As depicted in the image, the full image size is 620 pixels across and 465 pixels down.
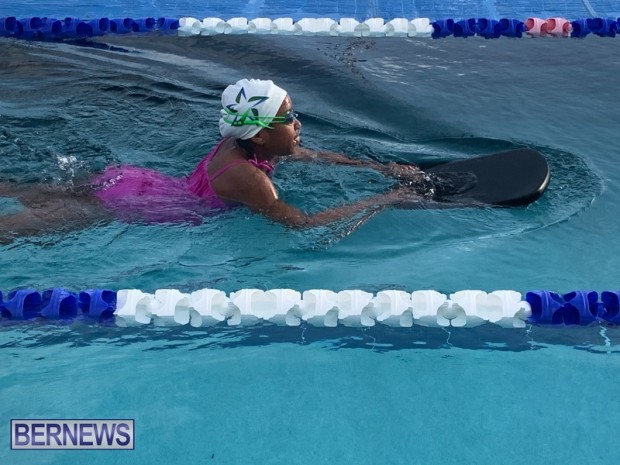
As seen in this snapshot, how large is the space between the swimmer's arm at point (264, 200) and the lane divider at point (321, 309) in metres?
0.65

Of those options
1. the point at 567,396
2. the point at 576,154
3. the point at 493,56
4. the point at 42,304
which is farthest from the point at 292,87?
the point at 567,396

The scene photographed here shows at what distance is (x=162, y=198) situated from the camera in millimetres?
4352

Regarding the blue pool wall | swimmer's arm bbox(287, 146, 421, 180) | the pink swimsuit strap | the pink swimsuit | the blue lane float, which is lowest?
the pink swimsuit

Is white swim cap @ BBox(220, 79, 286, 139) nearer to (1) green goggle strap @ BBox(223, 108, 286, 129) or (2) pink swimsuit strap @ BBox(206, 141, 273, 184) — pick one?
(1) green goggle strap @ BBox(223, 108, 286, 129)

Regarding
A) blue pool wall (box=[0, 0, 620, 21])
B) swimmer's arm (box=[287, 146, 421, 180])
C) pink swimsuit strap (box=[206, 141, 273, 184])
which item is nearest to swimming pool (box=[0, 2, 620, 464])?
swimmer's arm (box=[287, 146, 421, 180])

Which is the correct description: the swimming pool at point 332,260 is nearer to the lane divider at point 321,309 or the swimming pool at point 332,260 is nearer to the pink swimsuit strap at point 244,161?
the lane divider at point 321,309

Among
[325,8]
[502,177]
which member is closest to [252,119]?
[502,177]

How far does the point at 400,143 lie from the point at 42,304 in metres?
2.68

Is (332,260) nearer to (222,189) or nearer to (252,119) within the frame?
(222,189)

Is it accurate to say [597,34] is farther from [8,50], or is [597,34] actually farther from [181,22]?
[8,50]

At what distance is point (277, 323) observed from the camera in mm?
3639

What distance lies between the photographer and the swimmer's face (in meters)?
4.23

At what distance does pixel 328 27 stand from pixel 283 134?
332 centimetres

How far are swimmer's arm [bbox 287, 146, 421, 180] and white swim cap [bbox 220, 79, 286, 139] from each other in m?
0.69
